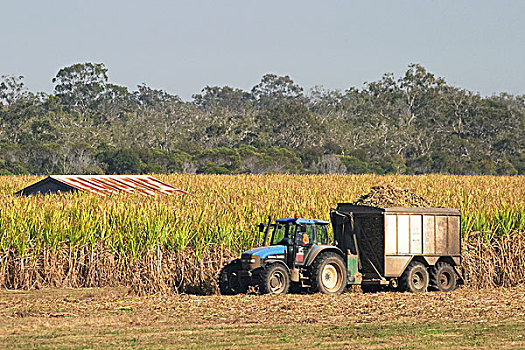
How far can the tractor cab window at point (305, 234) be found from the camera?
1598 cm

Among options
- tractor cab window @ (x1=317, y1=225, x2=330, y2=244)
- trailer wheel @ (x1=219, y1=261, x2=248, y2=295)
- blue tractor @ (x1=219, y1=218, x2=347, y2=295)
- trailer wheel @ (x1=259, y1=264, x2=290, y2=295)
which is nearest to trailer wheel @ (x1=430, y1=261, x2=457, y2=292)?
blue tractor @ (x1=219, y1=218, x2=347, y2=295)

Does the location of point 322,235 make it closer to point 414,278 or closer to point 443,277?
point 414,278

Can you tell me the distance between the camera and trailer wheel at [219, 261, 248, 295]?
1611cm

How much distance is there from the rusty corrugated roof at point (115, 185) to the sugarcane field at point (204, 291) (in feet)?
24.8

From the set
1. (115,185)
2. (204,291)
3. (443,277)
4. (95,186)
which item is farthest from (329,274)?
(115,185)

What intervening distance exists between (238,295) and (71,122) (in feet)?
246

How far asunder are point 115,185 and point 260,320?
778 inches

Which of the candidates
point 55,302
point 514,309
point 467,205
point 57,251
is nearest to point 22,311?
point 55,302

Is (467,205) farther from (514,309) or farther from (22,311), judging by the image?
(22,311)

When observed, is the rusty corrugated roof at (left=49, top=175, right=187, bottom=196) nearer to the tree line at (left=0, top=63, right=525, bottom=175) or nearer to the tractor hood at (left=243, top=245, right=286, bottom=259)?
the tractor hood at (left=243, top=245, right=286, bottom=259)

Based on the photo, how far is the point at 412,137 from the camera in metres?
95.8

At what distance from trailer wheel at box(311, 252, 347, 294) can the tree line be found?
55464 mm

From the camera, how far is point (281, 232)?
16422 millimetres

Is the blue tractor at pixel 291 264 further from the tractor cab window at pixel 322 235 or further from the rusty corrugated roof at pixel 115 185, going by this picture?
the rusty corrugated roof at pixel 115 185
